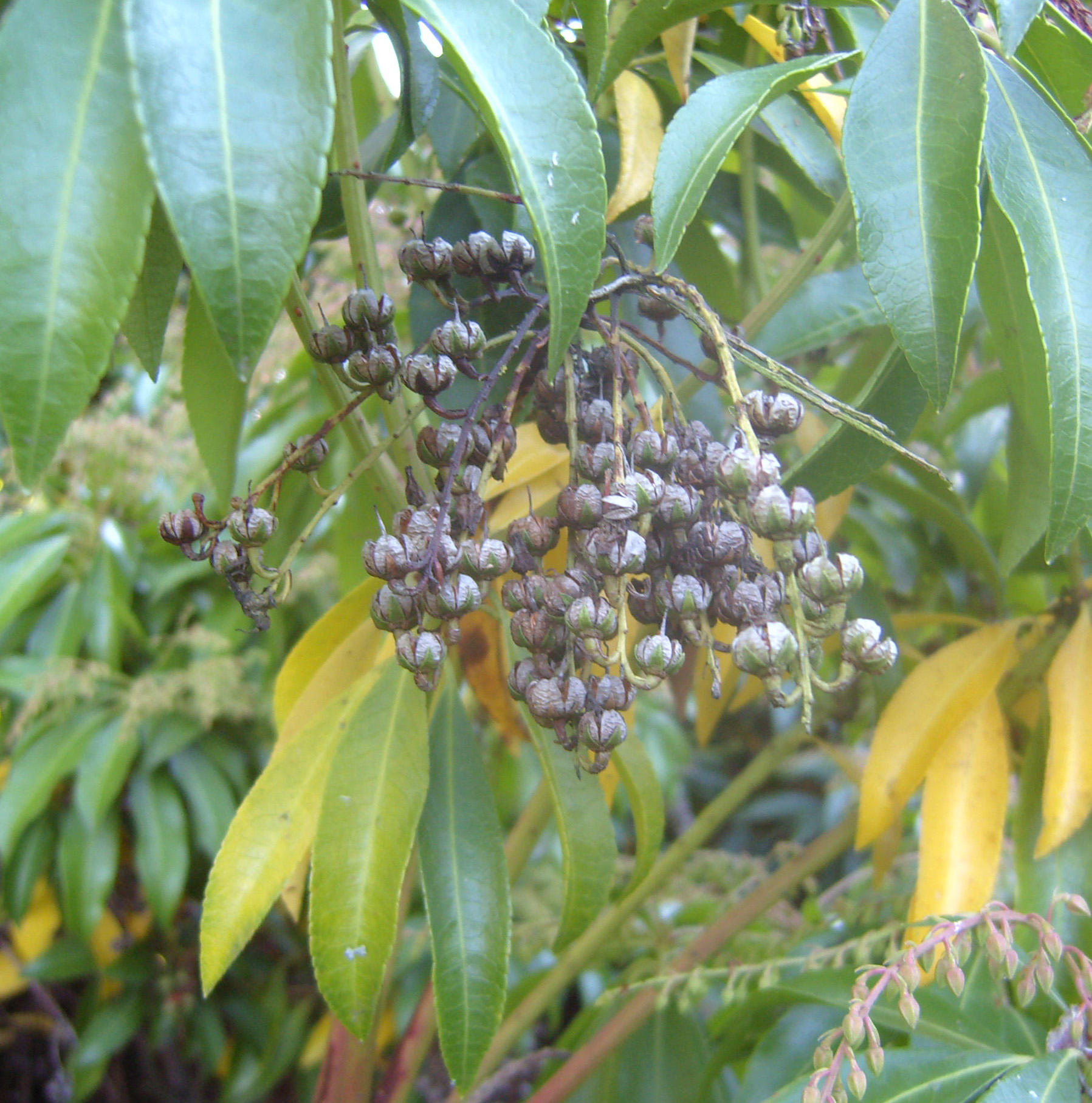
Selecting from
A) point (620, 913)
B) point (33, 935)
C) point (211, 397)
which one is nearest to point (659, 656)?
point (211, 397)

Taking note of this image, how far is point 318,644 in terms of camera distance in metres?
0.66

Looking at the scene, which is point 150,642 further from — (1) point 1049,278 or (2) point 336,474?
(1) point 1049,278

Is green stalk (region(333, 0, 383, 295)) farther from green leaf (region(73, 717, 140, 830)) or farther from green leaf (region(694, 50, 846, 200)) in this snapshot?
green leaf (region(73, 717, 140, 830))

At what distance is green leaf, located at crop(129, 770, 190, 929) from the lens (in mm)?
1174

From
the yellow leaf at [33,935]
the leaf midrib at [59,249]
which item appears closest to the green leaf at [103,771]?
the yellow leaf at [33,935]

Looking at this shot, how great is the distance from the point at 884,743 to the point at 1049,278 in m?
0.38

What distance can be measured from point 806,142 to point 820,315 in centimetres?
13

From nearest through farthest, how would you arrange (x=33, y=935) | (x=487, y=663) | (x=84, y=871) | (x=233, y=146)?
1. (x=233, y=146)
2. (x=487, y=663)
3. (x=84, y=871)
4. (x=33, y=935)

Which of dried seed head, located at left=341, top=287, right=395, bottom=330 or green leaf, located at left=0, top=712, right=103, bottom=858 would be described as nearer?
dried seed head, located at left=341, top=287, right=395, bottom=330

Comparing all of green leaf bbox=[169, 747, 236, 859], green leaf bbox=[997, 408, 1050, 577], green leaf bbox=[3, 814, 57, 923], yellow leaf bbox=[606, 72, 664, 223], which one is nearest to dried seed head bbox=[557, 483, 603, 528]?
yellow leaf bbox=[606, 72, 664, 223]

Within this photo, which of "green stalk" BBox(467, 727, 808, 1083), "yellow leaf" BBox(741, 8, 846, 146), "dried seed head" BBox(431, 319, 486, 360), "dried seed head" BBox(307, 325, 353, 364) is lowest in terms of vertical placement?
"green stalk" BBox(467, 727, 808, 1083)

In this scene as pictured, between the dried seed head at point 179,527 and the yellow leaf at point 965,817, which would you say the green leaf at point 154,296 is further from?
Result: the yellow leaf at point 965,817

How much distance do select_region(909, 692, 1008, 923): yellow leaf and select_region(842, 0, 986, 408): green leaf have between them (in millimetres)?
390

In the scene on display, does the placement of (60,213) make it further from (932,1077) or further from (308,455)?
(932,1077)
